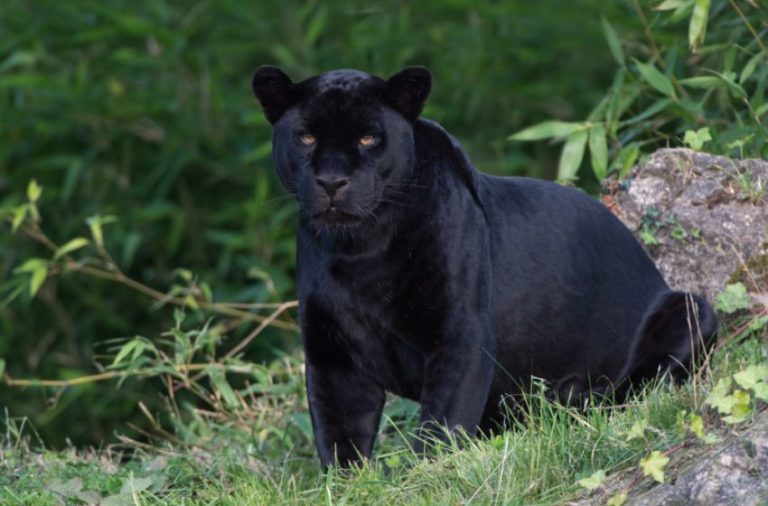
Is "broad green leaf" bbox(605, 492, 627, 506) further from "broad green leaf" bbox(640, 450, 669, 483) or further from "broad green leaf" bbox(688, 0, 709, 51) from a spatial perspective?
"broad green leaf" bbox(688, 0, 709, 51)

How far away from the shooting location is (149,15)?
8.63 meters

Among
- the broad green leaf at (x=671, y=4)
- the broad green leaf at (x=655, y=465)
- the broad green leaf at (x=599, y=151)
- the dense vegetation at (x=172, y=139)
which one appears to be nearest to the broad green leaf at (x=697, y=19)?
the broad green leaf at (x=671, y=4)

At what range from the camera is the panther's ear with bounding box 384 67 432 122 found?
13.5ft

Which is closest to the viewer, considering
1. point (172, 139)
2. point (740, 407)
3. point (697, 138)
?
point (740, 407)

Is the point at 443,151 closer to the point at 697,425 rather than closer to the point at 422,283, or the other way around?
the point at 422,283

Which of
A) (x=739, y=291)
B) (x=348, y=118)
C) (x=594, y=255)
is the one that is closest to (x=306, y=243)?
(x=348, y=118)

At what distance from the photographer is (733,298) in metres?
4.54

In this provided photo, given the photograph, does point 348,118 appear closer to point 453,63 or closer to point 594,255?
point 594,255

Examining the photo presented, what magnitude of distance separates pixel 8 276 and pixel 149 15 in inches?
68.9

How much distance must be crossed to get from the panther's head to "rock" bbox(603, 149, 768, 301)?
1.23 meters

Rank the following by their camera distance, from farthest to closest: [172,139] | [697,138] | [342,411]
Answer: [172,139] → [697,138] → [342,411]

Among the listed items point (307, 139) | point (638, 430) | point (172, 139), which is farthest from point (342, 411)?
point (172, 139)

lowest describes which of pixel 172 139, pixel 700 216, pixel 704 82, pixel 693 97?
pixel 172 139

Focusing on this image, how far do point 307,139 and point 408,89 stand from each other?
1.05ft
